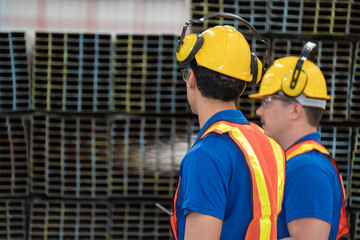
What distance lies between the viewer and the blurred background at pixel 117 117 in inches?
146

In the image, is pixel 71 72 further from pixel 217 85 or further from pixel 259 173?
pixel 259 173

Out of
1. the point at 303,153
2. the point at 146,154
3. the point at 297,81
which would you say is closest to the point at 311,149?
the point at 303,153

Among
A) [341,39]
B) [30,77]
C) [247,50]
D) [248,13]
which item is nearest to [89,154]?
[30,77]

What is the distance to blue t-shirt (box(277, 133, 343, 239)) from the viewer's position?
2.50 metres

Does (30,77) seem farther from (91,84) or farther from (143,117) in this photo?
(143,117)

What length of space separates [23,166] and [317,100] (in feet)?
8.23

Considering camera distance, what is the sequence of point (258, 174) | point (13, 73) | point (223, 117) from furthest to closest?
point (13, 73) < point (223, 117) < point (258, 174)

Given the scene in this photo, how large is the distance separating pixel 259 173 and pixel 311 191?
92cm

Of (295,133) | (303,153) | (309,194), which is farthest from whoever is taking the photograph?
(295,133)

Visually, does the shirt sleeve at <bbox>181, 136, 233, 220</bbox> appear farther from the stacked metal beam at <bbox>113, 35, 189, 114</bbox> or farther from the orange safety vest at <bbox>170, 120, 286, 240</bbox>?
the stacked metal beam at <bbox>113, 35, 189, 114</bbox>

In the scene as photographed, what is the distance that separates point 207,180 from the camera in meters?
1.63

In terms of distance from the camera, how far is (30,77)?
12.3ft

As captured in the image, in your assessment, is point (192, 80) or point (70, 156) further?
point (70, 156)

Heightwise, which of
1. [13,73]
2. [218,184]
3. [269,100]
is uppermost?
[13,73]
